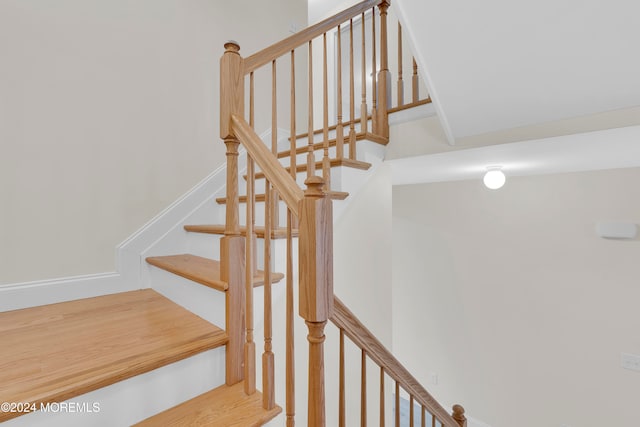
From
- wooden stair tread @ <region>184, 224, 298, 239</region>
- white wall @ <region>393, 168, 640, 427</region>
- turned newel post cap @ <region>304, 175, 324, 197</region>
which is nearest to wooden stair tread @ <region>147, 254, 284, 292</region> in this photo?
wooden stair tread @ <region>184, 224, 298, 239</region>

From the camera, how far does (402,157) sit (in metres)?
Answer: 1.86

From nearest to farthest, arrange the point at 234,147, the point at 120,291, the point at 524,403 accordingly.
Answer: the point at 234,147
the point at 120,291
the point at 524,403

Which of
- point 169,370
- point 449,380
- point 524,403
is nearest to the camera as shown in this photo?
point 169,370

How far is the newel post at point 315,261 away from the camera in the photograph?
70 centimetres

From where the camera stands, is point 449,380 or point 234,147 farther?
point 449,380

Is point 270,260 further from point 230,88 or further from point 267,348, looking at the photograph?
point 230,88

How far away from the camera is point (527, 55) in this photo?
113cm

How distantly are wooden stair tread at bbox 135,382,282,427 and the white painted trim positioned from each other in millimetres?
1453

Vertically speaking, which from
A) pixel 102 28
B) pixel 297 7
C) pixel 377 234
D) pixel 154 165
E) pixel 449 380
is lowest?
pixel 449 380

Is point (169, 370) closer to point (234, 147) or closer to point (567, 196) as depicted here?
point (234, 147)

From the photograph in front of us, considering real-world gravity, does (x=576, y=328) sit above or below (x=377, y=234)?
below

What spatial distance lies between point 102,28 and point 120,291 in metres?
1.49

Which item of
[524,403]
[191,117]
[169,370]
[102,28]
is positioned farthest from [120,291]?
[524,403]

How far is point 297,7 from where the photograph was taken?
2799mm
